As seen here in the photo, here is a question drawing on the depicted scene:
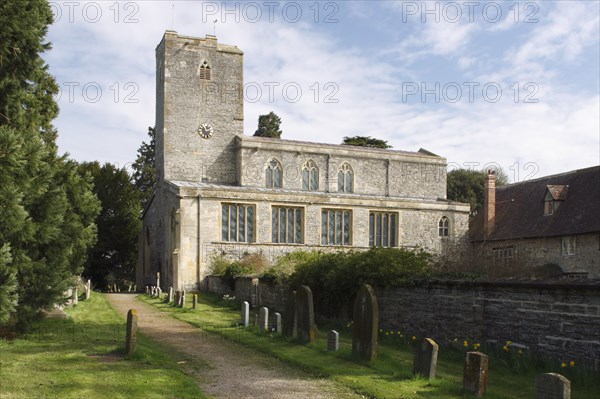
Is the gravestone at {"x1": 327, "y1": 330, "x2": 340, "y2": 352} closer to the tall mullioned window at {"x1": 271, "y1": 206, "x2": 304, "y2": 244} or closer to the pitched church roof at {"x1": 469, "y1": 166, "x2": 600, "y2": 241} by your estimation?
the pitched church roof at {"x1": 469, "y1": 166, "x2": 600, "y2": 241}

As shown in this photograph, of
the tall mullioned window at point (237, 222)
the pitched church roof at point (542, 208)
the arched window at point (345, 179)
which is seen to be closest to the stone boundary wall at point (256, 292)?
the tall mullioned window at point (237, 222)

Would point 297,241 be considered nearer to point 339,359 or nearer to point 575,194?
point 575,194

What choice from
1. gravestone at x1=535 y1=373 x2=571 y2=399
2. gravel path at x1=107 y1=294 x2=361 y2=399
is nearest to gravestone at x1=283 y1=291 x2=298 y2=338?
gravel path at x1=107 y1=294 x2=361 y2=399

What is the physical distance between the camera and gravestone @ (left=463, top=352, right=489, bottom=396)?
9.36 meters

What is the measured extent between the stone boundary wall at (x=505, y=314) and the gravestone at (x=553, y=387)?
316cm

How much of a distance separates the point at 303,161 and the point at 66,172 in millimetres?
25273

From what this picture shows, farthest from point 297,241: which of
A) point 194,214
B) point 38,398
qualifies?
point 38,398

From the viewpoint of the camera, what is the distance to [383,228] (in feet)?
126

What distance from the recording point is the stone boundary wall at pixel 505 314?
10977 millimetres

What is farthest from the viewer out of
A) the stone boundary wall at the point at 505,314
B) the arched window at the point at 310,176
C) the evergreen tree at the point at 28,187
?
the arched window at the point at 310,176

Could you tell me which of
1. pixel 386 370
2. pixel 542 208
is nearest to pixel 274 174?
pixel 542 208

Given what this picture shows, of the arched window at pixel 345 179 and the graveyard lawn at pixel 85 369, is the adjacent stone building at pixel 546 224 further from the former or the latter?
the graveyard lawn at pixel 85 369

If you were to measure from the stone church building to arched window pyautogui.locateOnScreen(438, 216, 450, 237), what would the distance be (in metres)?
0.06

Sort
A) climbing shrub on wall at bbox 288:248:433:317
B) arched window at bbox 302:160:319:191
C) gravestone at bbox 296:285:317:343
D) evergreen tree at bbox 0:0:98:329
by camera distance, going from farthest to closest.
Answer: arched window at bbox 302:160:319:191 < climbing shrub on wall at bbox 288:248:433:317 < gravestone at bbox 296:285:317:343 < evergreen tree at bbox 0:0:98:329
